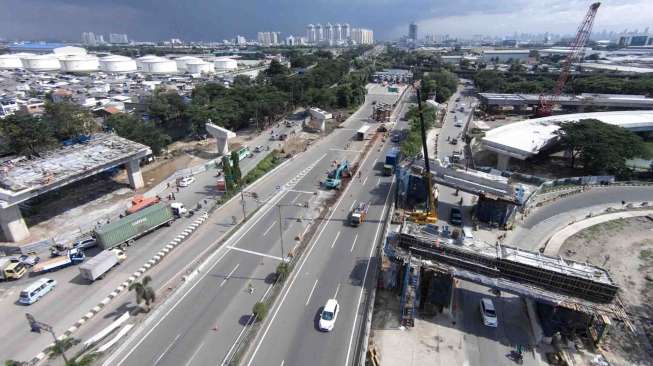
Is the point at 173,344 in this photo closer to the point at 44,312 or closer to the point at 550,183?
the point at 44,312

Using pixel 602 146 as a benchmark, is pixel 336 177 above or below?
below

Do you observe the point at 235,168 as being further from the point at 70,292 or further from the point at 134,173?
the point at 70,292

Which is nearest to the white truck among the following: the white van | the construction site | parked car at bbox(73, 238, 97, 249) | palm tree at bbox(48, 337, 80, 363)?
the white van

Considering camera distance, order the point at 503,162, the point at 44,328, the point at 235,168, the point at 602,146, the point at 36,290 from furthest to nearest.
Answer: the point at 503,162 → the point at 602,146 → the point at 235,168 → the point at 36,290 → the point at 44,328

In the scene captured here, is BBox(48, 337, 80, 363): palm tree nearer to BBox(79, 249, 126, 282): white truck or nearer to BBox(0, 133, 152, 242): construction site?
BBox(79, 249, 126, 282): white truck

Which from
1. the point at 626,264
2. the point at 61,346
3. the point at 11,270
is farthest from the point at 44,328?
the point at 626,264

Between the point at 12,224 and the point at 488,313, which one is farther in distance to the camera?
the point at 12,224

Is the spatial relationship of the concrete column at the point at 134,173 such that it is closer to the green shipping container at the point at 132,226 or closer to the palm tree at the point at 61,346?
the green shipping container at the point at 132,226
